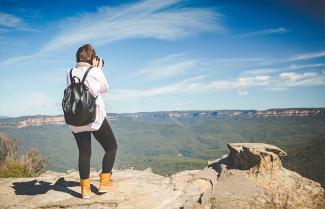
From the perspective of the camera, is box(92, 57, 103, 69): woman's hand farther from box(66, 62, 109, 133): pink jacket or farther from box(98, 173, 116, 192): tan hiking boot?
box(98, 173, 116, 192): tan hiking boot

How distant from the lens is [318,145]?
4820 inches

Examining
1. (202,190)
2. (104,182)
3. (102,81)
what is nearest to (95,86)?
(102,81)

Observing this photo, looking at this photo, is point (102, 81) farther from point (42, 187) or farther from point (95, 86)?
point (42, 187)

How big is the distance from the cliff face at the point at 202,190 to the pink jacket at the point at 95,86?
1.50m

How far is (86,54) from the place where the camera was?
18.3 ft

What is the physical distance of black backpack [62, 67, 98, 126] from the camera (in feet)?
16.9

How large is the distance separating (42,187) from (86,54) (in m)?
3.87

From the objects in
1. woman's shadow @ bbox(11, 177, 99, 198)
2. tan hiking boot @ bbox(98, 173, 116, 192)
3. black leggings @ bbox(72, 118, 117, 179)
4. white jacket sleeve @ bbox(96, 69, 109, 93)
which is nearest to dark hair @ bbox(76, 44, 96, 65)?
white jacket sleeve @ bbox(96, 69, 109, 93)

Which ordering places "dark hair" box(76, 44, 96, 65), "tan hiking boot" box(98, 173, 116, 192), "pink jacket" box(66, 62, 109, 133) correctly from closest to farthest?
"pink jacket" box(66, 62, 109, 133) → "dark hair" box(76, 44, 96, 65) → "tan hiking boot" box(98, 173, 116, 192)

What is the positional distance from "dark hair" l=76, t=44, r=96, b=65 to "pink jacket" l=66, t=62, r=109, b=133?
3.9 inches

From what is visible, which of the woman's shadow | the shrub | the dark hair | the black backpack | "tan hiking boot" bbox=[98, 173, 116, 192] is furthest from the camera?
the shrub

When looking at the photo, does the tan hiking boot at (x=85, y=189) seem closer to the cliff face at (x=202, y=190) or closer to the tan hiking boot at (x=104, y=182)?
the cliff face at (x=202, y=190)

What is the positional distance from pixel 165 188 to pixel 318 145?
435 ft

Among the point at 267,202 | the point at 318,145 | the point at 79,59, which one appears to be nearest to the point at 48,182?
the point at 79,59
